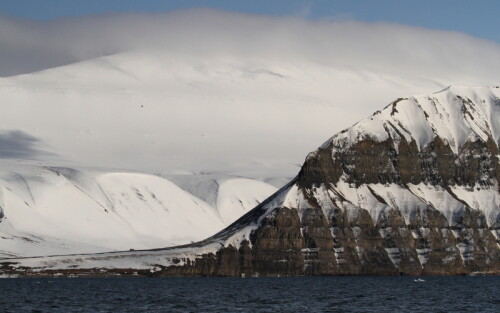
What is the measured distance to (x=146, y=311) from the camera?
169 m

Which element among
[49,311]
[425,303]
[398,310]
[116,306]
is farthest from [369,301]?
[49,311]

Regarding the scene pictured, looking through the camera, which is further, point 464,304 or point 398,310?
point 464,304

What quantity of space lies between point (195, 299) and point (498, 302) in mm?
47835

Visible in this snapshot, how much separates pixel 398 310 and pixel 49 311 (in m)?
47.8

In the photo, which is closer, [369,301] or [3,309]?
[3,309]

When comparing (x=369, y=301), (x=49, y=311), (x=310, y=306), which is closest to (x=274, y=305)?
(x=310, y=306)

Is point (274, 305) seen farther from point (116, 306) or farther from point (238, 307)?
point (116, 306)

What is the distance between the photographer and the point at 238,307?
178 metres

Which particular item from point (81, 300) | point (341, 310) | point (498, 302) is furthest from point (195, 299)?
point (498, 302)

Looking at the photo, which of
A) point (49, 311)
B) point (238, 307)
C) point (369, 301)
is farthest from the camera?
point (369, 301)

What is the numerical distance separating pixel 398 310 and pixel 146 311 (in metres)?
34.7

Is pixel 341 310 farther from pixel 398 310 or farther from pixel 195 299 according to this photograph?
pixel 195 299

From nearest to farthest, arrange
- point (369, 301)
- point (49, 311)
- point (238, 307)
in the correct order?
1. point (49, 311)
2. point (238, 307)
3. point (369, 301)

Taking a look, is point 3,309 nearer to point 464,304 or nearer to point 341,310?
point 341,310
